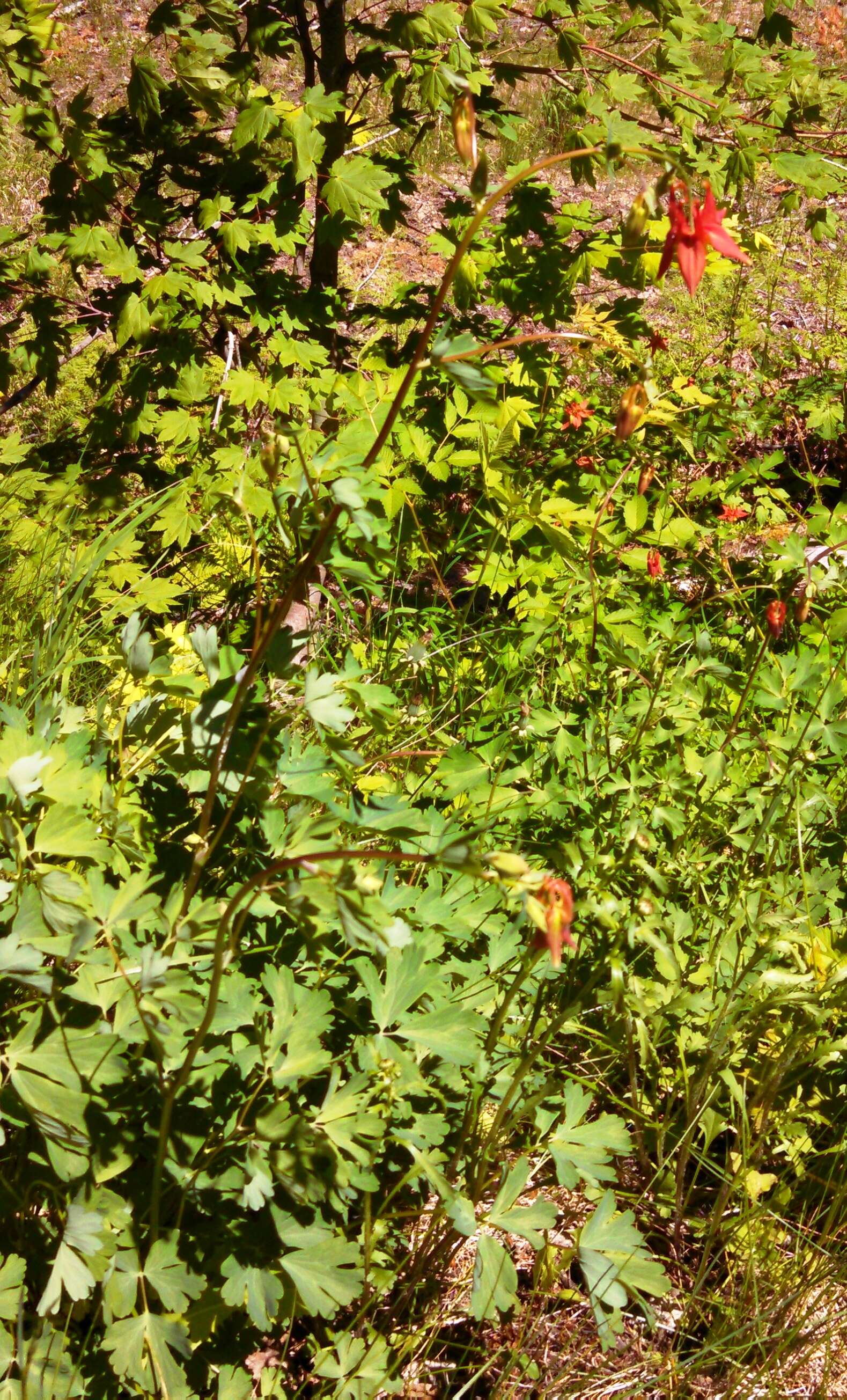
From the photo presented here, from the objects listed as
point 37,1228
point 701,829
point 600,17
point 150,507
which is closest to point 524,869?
point 37,1228

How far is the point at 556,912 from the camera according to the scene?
3.01 feet

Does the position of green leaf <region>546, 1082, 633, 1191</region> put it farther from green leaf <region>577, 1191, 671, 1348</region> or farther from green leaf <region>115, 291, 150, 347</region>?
green leaf <region>115, 291, 150, 347</region>

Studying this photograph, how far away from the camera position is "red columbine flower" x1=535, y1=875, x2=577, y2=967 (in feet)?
2.98

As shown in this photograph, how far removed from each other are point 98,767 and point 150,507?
4.07 ft

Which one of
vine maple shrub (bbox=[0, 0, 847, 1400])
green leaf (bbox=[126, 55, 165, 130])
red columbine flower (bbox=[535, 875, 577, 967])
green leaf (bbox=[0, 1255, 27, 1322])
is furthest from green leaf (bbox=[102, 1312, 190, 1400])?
green leaf (bbox=[126, 55, 165, 130])

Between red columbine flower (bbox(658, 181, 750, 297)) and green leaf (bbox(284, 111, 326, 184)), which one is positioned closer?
red columbine flower (bbox(658, 181, 750, 297))

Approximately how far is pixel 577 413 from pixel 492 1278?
249 centimetres

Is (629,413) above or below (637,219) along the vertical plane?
below

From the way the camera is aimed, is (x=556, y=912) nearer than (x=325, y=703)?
Yes

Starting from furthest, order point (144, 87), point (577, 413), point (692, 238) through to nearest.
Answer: point (577, 413), point (144, 87), point (692, 238)

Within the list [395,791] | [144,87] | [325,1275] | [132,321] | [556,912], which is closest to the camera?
[556,912]

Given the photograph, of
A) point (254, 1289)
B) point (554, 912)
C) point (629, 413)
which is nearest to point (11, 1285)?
point (254, 1289)

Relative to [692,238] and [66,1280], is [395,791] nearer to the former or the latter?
[66,1280]

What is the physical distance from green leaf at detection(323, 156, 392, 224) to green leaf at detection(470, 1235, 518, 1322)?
2.10 meters
